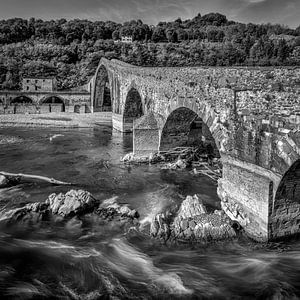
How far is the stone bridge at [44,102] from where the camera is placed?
53.2 metres

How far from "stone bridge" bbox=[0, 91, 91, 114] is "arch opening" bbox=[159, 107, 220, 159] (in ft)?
118

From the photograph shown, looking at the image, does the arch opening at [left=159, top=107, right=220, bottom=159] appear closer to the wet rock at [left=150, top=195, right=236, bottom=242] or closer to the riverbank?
the wet rock at [left=150, top=195, right=236, bottom=242]

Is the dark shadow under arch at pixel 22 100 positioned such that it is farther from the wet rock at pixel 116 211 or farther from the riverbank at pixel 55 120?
the wet rock at pixel 116 211

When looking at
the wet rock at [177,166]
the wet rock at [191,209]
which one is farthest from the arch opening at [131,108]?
the wet rock at [191,209]

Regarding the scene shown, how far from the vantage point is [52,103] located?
56.6 m

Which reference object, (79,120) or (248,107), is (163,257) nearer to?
(248,107)

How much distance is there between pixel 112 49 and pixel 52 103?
39.5m

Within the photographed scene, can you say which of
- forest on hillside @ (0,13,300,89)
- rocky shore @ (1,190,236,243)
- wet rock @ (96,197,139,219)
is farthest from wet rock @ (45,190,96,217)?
forest on hillside @ (0,13,300,89)

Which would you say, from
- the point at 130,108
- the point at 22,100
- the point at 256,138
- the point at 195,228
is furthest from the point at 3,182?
the point at 22,100

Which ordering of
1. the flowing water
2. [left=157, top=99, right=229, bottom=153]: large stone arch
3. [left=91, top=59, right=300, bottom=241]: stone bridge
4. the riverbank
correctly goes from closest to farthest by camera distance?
the flowing water → [left=91, top=59, right=300, bottom=241]: stone bridge → [left=157, top=99, right=229, bottom=153]: large stone arch → the riverbank

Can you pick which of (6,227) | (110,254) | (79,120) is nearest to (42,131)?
(79,120)

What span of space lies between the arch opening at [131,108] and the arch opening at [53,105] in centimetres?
2228

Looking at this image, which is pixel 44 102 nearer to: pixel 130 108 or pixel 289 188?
pixel 130 108

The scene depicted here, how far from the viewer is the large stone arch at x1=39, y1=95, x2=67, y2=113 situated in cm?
5480
